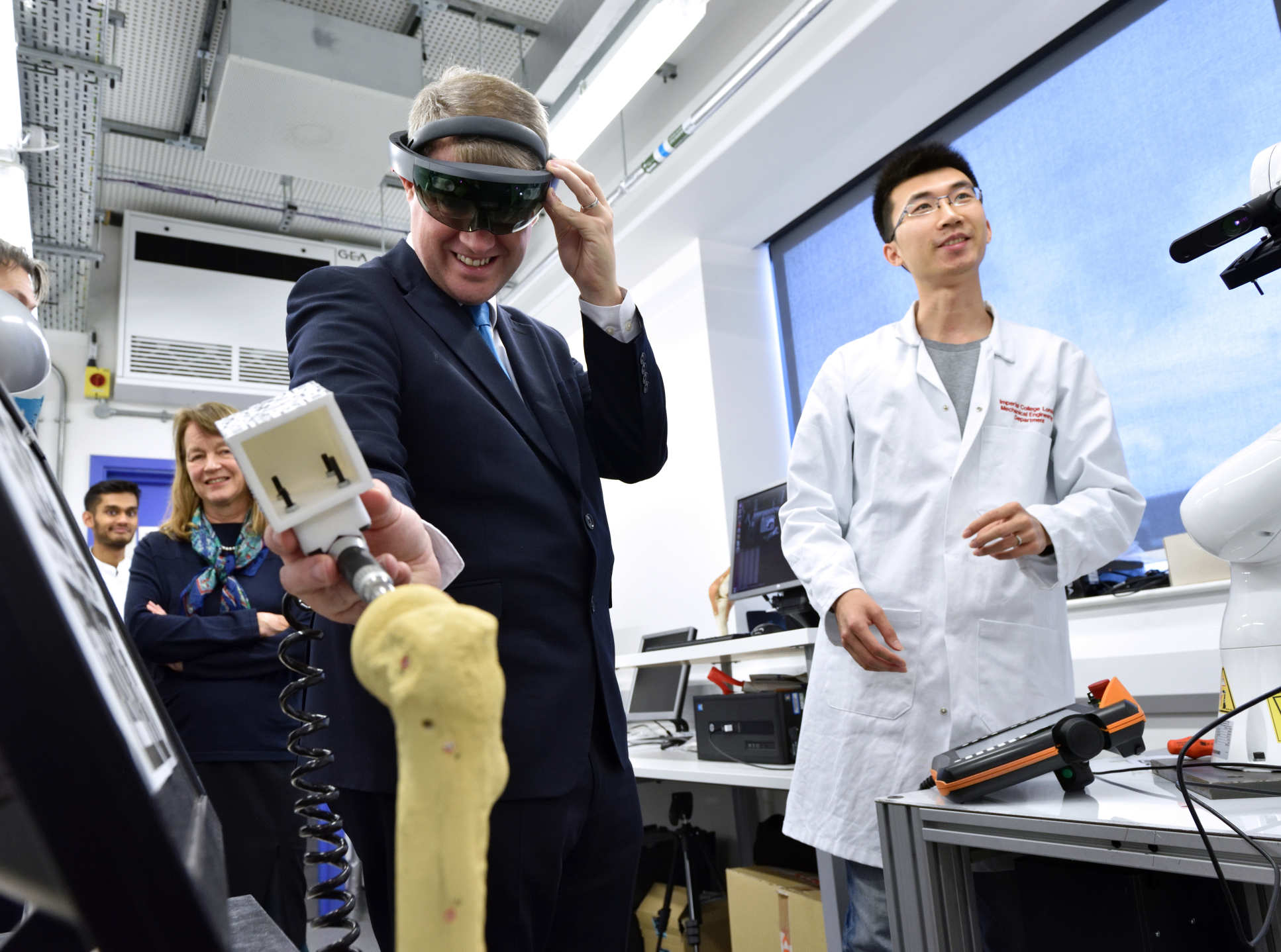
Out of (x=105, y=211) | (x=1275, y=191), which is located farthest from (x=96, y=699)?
(x=105, y=211)

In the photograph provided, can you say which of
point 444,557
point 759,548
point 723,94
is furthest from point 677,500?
point 444,557

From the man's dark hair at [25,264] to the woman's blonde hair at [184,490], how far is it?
538 mm

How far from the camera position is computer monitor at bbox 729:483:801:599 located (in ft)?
9.04

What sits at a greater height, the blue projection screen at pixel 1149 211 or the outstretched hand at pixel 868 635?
the blue projection screen at pixel 1149 211

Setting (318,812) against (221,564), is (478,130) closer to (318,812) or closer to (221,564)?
(318,812)

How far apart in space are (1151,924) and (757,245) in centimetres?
372

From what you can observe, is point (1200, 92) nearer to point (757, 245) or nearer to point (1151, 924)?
point (757, 245)

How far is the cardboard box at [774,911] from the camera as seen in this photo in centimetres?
215

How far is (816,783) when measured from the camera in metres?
1.51

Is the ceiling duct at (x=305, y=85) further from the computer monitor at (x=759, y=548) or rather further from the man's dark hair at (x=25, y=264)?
the computer monitor at (x=759, y=548)

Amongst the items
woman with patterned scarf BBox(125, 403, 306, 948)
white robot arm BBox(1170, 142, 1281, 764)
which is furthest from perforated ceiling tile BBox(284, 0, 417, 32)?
white robot arm BBox(1170, 142, 1281, 764)

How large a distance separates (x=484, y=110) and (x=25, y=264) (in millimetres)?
1154

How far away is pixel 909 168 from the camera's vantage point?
6.12 feet

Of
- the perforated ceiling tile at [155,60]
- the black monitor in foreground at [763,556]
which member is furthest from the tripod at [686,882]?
the perforated ceiling tile at [155,60]
